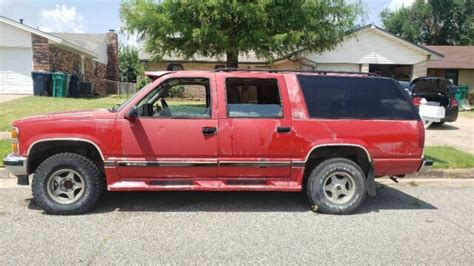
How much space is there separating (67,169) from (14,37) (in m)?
20.3

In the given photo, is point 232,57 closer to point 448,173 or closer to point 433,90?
point 433,90

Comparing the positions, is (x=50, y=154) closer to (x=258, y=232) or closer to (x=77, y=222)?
(x=77, y=222)

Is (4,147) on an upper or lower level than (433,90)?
lower

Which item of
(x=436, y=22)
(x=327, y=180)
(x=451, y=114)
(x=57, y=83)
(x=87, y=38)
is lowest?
(x=327, y=180)

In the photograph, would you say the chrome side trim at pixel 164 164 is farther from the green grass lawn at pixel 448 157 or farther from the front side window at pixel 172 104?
the green grass lawn at pixel 448 157

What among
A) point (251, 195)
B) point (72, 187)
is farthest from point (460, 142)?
point (72, 187)

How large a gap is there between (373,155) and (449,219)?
1.20 metres

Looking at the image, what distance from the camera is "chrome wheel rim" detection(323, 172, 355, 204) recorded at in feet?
19.0

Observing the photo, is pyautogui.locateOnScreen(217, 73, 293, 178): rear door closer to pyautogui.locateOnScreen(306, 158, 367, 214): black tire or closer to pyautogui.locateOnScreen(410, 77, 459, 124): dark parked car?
pyautogui.locateOnScreen(306, 158, 367, 214): black tire

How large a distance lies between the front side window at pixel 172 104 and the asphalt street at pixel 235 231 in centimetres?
122

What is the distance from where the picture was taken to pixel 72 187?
5562 millimetres

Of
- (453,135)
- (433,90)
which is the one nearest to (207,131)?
(453,135)

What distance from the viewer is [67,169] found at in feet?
18.0

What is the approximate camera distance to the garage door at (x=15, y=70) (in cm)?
2288
